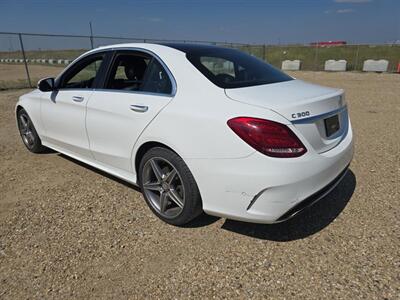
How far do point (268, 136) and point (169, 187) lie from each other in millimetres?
1093

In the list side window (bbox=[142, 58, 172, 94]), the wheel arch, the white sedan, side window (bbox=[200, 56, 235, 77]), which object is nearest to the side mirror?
the white sedan

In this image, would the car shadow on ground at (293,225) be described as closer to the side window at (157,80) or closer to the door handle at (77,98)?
the side window at (157,80)

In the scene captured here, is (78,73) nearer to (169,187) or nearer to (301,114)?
(169,187)

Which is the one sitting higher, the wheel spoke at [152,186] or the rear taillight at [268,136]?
the rear taillight at [268,136]

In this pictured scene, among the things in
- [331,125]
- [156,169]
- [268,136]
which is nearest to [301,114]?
[268,136]

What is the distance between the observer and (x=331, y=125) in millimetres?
2420

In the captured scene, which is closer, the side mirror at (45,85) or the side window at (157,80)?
the side window at (157,80)

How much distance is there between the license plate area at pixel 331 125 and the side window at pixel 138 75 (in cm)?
130

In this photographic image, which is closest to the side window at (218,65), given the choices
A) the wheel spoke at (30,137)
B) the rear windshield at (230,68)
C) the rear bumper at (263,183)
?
the rear windshield at (230,68)

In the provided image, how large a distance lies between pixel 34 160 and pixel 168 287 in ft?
10.9

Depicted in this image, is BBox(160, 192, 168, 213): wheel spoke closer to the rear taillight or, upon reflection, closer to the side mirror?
the rear taillight

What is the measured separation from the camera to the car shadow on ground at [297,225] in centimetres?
263

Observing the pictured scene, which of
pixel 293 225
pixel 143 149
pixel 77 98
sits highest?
pixel 77 98

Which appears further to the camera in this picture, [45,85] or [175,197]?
A: [45,85]
